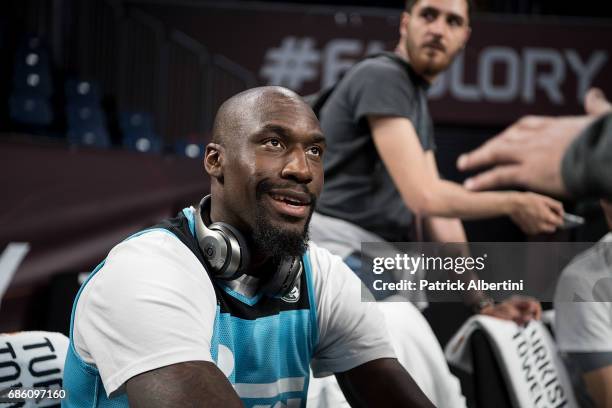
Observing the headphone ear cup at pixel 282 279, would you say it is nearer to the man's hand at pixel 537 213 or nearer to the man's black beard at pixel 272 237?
the man's black beard at pixel 272 237

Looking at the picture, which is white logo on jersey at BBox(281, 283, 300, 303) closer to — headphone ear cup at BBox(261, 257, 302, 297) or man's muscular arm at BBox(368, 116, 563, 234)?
headphone ear cup at BBox(261, 257, 302, 297)

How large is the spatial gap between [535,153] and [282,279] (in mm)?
587

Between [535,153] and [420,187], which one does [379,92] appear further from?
[535,153]

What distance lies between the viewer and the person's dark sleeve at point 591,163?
0.86 metres

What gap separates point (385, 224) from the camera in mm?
2369

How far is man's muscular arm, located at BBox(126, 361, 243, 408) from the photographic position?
47.0 inches

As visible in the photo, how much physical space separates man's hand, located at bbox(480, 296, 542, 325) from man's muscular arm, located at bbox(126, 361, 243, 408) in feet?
4.33

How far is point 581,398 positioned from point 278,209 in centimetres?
144

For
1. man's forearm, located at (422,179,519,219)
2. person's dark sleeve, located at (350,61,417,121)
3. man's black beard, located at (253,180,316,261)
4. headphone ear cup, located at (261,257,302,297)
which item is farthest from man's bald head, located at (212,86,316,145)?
man's forearm, located at (422,179,519,219)

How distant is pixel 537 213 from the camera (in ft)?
6.93

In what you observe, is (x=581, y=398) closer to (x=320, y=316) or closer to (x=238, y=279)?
(x=320, y=316)

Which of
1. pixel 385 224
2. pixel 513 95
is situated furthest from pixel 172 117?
pixel 385 224

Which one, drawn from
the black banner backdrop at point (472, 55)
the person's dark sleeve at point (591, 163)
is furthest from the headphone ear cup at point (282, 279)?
the black banner backdrop at point (472, 55)

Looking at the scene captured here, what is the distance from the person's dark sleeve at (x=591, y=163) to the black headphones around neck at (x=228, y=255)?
0.67m
